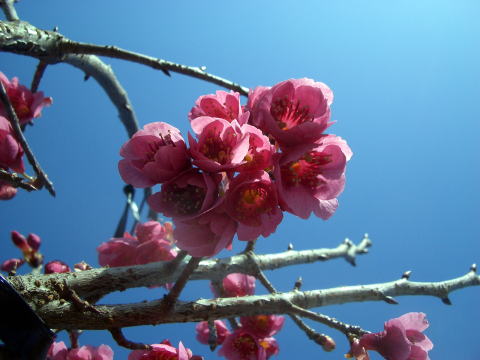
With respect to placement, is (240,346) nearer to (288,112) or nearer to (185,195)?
(185,195)

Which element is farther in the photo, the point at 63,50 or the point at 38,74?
the point at 38,74

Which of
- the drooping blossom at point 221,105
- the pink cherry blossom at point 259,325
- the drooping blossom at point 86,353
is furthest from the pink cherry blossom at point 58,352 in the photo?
the drooping blossom at point 221,105

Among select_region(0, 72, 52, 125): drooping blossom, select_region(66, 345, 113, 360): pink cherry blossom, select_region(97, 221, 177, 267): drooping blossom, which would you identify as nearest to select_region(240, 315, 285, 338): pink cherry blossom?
select_region(97, 221, 177, 267): drooping blossom

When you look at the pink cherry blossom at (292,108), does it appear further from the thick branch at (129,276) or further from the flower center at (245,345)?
the flower center at (245,345)

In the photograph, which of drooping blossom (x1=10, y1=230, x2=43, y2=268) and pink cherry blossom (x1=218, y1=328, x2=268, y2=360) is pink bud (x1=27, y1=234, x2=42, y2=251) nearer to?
drooping blossom (x1=10, y1=230, x2=43, y2=268)

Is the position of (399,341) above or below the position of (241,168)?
below

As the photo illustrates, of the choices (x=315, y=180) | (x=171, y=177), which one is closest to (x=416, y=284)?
(x=315, y=180)

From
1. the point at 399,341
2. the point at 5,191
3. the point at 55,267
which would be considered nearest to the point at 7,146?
the point at 5,191
